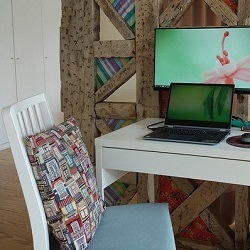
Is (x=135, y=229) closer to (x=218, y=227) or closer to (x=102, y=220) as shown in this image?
(x=102, y=220)

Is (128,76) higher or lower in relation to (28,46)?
lower

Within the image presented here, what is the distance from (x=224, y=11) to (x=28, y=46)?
3.16 m

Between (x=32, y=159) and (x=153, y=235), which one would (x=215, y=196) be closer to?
(x=153, y=235)

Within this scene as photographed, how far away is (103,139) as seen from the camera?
1.80 meters

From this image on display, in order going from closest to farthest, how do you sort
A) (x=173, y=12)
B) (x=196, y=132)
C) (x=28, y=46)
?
(x=196, y=132) → (x=173, y=12) → (x=28, y=46)

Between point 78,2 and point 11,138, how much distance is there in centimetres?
132

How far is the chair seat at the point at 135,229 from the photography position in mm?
1415

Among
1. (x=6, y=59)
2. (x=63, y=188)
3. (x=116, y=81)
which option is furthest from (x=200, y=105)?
(x=6, y=59)

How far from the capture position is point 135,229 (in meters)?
A: 1.53

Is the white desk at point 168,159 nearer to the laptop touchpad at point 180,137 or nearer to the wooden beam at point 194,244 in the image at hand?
the laptop touchpad at point 180,137

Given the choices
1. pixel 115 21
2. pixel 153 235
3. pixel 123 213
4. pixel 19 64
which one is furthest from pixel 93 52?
pixel 19 64

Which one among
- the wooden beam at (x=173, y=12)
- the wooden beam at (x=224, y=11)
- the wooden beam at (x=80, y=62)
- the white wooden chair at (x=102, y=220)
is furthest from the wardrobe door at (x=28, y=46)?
the white wooden chair at (x=102, y=220)

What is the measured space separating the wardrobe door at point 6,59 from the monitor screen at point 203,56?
2.75 meters

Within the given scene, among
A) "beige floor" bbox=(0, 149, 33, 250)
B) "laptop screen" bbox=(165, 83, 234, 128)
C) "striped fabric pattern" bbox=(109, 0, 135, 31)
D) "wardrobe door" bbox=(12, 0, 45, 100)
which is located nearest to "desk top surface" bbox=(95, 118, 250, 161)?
"laptop screen" bbox=(165, 83, 234, 128)
